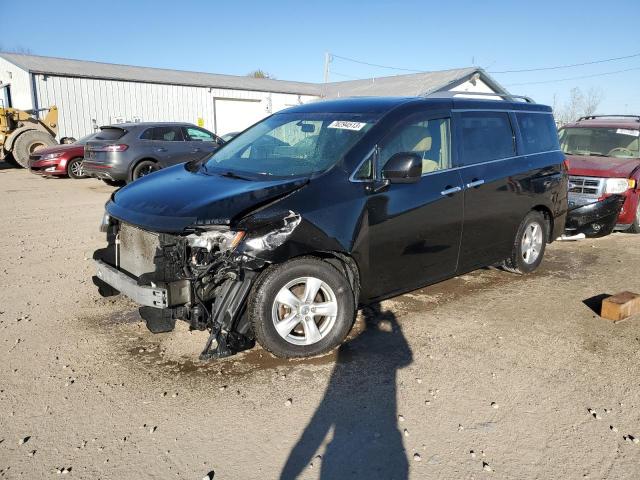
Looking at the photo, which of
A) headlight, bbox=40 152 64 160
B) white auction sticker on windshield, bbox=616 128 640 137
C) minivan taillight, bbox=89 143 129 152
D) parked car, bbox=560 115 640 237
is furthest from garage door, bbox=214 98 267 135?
white auction sticker on windshield, bbox=616 128 640 137

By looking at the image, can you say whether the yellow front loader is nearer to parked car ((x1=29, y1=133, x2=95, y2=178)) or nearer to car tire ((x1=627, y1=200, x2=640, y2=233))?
parked car ((x1=29, y1=133, x2=95, y2=178))

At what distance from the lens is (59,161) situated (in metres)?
15.6

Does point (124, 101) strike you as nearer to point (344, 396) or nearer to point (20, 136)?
point (20, 136)

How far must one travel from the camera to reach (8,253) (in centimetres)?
692

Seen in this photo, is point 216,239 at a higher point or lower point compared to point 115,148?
lower

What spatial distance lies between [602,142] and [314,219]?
7336 millimetres

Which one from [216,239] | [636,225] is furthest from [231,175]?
[636,225]

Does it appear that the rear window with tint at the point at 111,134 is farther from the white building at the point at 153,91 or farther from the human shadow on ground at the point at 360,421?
the white building at the point at 153,91

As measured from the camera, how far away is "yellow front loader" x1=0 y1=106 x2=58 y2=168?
19047 mm

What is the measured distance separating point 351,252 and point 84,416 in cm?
209

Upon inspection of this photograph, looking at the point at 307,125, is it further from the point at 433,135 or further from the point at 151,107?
the point at 151,107

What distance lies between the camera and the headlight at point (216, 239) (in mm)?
3592

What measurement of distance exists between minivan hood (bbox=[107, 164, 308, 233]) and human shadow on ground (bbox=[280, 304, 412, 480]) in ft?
4.41

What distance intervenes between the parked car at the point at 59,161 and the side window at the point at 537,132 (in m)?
13.3
